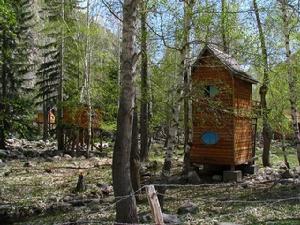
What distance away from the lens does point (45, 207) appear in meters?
12.1

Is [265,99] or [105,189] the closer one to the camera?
[105,189]

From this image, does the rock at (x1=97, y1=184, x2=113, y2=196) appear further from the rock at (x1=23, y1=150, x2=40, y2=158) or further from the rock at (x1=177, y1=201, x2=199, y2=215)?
the rock at (x1=23, y1=150, x2=40, y2=158)

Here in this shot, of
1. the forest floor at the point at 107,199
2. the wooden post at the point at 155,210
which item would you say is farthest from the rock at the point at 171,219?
the wooden post at the point at 155,210

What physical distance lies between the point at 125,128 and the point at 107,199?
5.24 m

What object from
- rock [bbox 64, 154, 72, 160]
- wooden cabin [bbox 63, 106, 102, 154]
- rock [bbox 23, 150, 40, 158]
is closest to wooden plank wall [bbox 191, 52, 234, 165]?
rock [bbox 64, 154, 72, 160]

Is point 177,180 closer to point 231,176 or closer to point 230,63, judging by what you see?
point 231,176

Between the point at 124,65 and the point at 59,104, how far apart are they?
63.3 ft

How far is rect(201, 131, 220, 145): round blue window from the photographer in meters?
17.9

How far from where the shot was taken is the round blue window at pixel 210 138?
17889 millimetres

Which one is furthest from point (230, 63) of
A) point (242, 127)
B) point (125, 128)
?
point (125, 128)

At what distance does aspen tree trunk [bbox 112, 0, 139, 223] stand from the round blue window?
10018 mm

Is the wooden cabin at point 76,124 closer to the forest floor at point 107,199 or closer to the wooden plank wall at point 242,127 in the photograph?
the forest floor at point 107,199

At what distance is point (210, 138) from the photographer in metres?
18.0

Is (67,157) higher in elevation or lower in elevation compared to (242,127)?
lower
